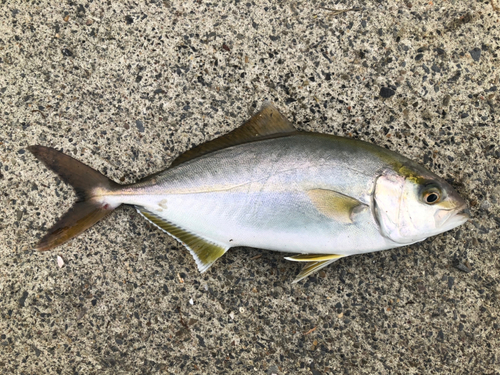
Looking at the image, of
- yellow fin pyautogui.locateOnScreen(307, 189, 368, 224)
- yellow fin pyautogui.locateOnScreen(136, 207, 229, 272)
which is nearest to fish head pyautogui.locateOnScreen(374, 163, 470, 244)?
yellow fin pyautogui.locateOnScreen(307, 189, 368, 224)

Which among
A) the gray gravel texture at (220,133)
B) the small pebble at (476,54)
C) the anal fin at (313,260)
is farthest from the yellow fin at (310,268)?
the small pebble at (476,54)

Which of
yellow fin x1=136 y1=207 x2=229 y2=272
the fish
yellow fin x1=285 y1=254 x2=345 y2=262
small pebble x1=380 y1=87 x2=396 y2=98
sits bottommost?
yellow fin x1=136 y1=207 x2=229 y2=272

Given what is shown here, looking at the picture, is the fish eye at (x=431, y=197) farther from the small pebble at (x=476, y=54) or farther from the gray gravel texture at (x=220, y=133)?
the small pebble at (x=476, y=54)

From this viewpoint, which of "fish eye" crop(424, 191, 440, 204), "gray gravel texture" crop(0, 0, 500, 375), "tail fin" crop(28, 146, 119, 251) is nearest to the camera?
"fish eye" crop(424, 191, 440, 204)

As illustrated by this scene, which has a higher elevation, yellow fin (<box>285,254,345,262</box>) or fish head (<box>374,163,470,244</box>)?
fish head (<box>374,163,470,244</box>)

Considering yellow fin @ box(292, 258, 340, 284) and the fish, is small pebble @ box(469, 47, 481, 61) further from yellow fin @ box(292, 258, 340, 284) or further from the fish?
yellow fin @ box(292, 258, 340, 284)

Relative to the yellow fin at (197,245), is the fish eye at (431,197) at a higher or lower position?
higher

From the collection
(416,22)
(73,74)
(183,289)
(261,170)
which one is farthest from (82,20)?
(416,22)
